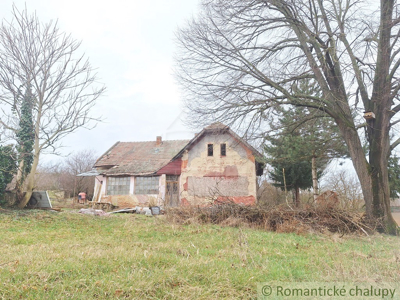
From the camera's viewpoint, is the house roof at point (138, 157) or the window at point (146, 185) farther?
the house roof at point (138, 157)

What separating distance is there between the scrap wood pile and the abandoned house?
7.18 metres

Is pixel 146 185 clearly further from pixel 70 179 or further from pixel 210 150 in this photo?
pixel 70 179

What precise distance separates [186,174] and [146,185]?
381 cm

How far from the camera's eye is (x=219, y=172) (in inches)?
784

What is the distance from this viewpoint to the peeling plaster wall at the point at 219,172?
19234 millimetres

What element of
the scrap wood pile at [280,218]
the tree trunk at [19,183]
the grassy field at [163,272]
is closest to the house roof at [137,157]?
the tree trunk at [19,183]

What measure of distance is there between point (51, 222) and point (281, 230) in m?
7.79

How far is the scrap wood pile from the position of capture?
878 cm

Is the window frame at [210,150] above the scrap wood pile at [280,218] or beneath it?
above

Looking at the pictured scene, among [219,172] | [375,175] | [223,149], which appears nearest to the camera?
[375,175]

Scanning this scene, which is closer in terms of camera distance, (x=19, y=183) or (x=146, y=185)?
(x=19, y=183)

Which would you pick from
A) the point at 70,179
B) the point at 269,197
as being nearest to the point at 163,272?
the point at 269,197

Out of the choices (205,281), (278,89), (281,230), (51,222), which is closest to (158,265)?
(205,281)

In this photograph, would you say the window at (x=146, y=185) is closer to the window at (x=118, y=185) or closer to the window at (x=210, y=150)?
the window at (x=118, y=185)
